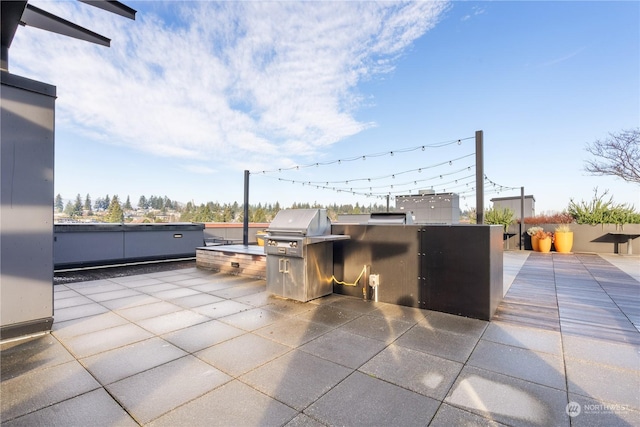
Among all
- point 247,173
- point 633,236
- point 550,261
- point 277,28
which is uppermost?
point 277,28

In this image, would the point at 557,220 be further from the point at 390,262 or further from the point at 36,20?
the point at 36,20

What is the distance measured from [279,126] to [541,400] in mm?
11901

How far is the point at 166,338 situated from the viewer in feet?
8.40

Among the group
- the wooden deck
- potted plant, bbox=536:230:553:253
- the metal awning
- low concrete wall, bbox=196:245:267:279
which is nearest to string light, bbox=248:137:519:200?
potted plant, bbox=536:230:553:253

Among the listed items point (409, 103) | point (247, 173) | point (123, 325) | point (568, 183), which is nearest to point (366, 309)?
point (123, 325)

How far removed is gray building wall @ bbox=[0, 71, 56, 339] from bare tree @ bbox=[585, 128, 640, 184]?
18542 mm

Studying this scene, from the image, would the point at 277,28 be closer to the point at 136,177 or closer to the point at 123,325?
the point at 123,325

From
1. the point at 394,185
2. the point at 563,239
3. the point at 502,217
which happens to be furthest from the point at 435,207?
the point at 563,239

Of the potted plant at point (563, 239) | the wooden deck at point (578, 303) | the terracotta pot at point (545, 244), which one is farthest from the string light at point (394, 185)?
the wooden deck at point (578, 303)

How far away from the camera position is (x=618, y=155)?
12.4 metres

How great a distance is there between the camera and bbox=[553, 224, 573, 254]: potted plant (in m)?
9.60

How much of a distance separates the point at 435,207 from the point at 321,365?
9679 millimetres

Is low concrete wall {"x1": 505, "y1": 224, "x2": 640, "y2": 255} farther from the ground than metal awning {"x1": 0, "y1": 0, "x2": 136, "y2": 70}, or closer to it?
closer to it

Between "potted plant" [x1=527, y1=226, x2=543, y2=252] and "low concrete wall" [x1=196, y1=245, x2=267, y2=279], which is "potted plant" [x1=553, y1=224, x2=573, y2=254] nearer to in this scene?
"potted plant" [x1=527, y1=226, x2=543, y2=252]
